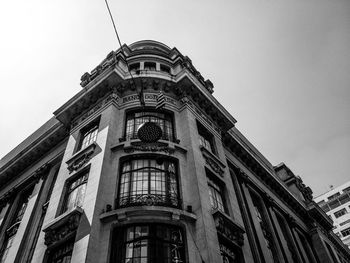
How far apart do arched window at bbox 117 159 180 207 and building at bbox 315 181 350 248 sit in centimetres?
7004

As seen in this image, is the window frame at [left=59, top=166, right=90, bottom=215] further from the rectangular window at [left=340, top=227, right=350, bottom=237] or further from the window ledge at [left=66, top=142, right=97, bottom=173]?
the rectangular window at [left=340, top=227, right=350, bottom=237]

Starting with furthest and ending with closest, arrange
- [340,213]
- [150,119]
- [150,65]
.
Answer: [340,213]
[150,65]
[150,119]

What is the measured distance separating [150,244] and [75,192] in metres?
6.54

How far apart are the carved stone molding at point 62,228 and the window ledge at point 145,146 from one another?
4549mm

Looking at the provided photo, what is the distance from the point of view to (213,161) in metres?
21.0

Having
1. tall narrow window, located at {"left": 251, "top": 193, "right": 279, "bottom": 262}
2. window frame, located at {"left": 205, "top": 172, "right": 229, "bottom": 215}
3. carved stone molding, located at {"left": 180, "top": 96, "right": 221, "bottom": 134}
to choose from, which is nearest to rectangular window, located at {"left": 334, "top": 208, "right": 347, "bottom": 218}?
tall narrow window, located at {"left": 251, "top": 193, "right": 279, "bottom": 262}

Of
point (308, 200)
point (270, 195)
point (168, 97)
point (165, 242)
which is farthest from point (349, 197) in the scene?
point (165, 242)

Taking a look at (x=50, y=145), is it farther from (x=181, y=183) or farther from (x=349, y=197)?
(x=349, y=197)

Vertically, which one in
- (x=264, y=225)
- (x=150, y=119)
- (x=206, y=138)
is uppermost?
(x=206, y=138)

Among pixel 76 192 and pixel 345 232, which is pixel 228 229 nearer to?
pixel 76 192

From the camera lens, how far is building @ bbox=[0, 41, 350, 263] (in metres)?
15.0

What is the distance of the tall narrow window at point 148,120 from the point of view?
68.3ft

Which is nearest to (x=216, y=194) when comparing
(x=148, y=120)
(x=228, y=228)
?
(x=228, y=228)

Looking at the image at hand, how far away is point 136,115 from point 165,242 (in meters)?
10.0
